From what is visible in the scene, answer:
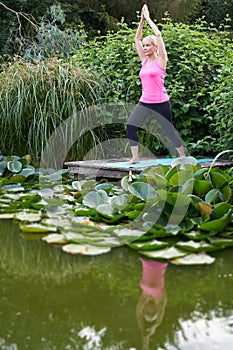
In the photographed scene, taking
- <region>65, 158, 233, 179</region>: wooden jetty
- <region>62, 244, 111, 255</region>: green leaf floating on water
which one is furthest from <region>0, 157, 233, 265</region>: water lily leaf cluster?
<region>65, 158, 233, 179</region>: wooden jetty

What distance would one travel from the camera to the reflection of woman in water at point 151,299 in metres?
1.59

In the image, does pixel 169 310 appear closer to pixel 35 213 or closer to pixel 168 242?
pixel 168 242

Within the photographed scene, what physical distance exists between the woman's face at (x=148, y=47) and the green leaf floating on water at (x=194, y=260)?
249cm

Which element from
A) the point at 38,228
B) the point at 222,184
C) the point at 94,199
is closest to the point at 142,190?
the point at 94,199

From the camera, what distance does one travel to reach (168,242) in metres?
2.54

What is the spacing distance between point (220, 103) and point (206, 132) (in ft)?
2.36

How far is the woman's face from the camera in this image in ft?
14.0

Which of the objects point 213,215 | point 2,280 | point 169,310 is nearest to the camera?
point 169,310

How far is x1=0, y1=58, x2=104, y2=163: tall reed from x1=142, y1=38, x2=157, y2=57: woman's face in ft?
2.96

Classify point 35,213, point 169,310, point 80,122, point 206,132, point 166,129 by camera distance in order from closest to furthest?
point 169,310 → point 35,213 → point 166,129 → point 80,122 → point 206,132

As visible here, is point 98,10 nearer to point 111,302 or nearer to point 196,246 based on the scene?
point 196,246

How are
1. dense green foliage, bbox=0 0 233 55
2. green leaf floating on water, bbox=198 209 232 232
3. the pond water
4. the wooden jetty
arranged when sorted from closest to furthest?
1. the pond water
2. green leaf floating on water, bbox=198 209 232 232
3. the wooden jetty
4. dense green foliage, bbox=0 0 233 55

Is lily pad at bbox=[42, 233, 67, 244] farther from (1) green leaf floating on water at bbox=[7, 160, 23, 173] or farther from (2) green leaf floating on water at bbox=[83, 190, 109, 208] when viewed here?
(1) green leaf floating on water at bbox=[7, 160, 23, 173]

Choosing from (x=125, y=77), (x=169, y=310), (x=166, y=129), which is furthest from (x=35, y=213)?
(x=125, y=77)
